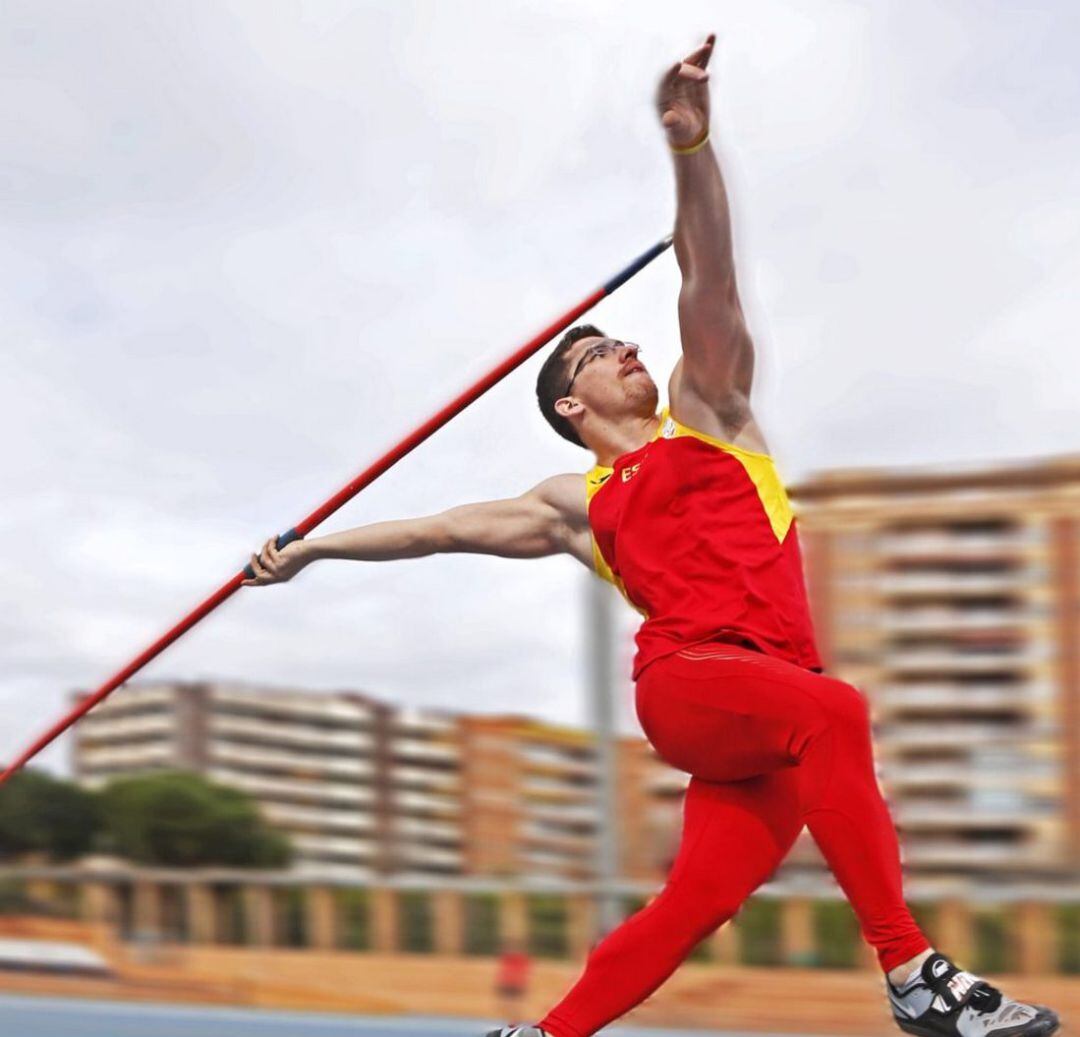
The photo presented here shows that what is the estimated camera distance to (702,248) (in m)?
3.06

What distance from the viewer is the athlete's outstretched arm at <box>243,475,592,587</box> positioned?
367 centimetres

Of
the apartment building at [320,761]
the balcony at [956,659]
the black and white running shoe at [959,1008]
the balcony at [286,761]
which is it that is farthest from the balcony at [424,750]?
the black and white running shoe at [959,1008]

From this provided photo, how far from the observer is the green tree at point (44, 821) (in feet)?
141

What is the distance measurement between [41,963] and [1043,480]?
51703mm

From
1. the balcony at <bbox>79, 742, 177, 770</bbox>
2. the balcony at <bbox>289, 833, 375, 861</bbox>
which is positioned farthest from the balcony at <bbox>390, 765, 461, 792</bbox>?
the balcony at <bbox>79, 742, 177, 770</bbox>

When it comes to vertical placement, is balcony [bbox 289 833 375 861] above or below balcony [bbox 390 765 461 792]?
below

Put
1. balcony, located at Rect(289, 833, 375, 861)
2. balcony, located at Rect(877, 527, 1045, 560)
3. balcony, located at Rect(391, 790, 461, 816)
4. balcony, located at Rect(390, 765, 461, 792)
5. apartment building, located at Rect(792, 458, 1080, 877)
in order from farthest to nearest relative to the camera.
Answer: balcony, located at Rect(390, 765, 461, 792), balcony, located at Rect(391, 790, 461, 816), balcony, located at Rect(289, 833, 375, 861), balcony, located at Rect(877, 527, 1045, 560), apartment building, located at Rect(792, 458, 1080, 877)

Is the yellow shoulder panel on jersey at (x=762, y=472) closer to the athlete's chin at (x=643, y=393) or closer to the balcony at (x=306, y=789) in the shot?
the athlete's chin at (x=643, y=393)

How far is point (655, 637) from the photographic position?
340 centimetres

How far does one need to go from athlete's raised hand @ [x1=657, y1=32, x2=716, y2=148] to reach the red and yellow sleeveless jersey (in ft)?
1.79

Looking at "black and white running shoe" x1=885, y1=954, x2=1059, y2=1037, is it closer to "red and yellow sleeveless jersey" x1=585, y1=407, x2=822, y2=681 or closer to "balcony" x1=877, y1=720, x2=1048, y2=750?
"red and yellow sleeveless jersey" x1=585, y1=407, x2=822, y2=681

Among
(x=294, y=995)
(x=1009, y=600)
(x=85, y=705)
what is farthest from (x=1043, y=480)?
(x=85, y=705)

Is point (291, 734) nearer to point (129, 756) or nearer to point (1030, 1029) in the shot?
point (129, 756)

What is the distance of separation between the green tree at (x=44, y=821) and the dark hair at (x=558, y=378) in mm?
39214
